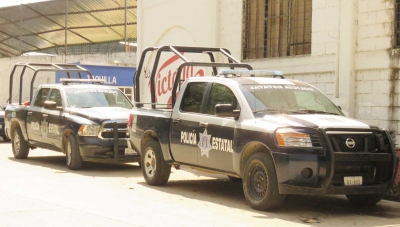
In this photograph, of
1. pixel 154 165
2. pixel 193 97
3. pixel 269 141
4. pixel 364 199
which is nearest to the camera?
pixel 269 141

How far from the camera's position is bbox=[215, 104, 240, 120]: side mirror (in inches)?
382

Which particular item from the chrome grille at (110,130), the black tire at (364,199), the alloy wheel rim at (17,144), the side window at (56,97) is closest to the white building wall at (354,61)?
the black tire at (364,199)

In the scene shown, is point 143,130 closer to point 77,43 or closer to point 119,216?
point 119,216

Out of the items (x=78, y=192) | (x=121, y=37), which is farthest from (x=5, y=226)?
(x=121, y=37)

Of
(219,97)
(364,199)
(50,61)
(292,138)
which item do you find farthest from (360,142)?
(50,61)

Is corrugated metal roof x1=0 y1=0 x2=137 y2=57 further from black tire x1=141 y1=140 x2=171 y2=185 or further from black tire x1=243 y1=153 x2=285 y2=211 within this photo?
black tire x1=243 y1=153 x2=285 y2=211

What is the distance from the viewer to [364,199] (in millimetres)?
9648

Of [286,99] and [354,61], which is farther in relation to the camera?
[354,61]

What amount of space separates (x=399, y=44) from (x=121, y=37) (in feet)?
97.6

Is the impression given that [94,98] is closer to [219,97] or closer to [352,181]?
[219,97]

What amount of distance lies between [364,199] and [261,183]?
1.57 meters

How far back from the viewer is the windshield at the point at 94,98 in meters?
14.8

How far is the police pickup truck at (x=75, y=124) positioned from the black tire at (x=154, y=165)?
1900 millimetres

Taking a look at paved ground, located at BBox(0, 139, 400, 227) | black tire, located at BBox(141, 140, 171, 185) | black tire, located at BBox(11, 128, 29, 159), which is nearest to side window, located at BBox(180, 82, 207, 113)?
black tire, located at BBox(141, 140, 171, 185)
